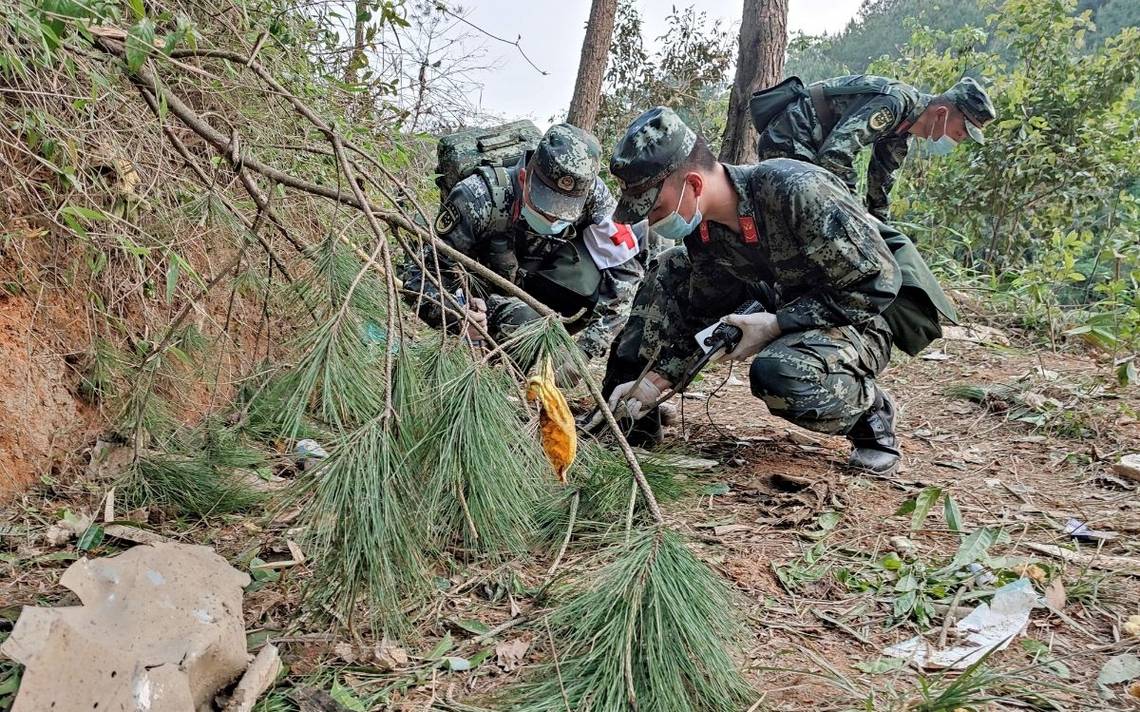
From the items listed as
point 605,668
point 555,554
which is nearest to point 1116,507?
point 555,554

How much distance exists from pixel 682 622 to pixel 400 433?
63cm

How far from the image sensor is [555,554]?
6.31ft

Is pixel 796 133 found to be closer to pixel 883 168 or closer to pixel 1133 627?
pixel 883 168

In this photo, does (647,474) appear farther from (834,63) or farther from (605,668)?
(834,63)

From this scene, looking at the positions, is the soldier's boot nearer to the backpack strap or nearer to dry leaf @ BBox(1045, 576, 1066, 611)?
dry leaf @ BBox(1045, 576, 1066, 611)

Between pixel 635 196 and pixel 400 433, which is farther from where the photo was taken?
pixel 635 196

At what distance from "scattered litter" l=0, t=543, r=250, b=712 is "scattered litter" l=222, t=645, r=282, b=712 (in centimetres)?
3

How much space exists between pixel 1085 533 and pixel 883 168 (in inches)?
96.8

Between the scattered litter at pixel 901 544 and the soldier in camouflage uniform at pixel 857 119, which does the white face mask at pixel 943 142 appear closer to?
the soldier in camouflage uniform at pixel 857 119

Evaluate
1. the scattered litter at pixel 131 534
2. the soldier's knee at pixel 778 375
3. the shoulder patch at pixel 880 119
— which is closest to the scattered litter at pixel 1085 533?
the soldier's knee at pixel 778 375

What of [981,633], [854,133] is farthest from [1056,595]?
[854,133]

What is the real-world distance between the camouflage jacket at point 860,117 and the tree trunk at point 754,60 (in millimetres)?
1295

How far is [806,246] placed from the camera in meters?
2.27

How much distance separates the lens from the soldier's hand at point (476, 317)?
1671 mm
